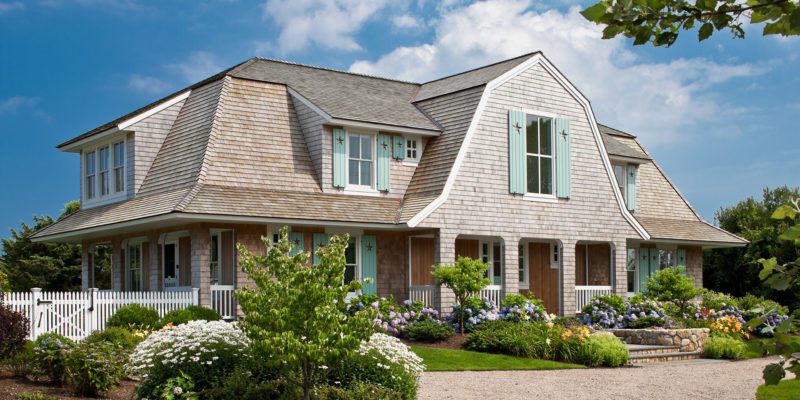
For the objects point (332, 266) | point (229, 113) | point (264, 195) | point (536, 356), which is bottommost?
point (536, 356)

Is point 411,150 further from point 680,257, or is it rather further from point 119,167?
point 680,257

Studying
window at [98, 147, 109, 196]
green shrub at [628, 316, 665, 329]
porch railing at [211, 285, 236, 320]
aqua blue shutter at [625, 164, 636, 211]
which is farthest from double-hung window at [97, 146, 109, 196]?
aqua blue shutter at [625, 164, 636, 211]

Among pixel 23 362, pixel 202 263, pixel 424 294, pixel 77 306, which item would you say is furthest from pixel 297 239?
pixel 23 362

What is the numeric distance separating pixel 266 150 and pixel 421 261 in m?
5.38

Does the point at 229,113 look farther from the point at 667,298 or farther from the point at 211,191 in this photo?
the point at 667,298

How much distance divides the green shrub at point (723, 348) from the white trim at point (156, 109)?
51.9 ft

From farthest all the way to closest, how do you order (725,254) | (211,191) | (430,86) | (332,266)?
(725,254) < (430,86) < (211,191) < (332,266)

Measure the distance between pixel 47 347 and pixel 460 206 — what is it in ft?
39.7

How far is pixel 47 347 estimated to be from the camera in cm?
1267

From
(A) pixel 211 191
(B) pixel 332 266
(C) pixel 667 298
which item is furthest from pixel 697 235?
(B) pixel 332 266

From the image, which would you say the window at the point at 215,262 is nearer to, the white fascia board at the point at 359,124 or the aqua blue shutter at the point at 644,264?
the white fascia board at the point at 359,124

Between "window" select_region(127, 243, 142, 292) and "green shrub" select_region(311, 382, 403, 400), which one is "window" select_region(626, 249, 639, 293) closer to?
"window" select_region(127, 243, 142, 292)

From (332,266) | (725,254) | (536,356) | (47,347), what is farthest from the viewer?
(725,254)

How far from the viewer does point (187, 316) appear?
17484mm
